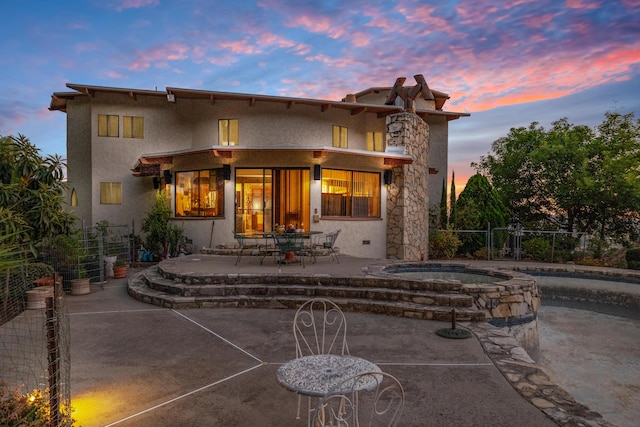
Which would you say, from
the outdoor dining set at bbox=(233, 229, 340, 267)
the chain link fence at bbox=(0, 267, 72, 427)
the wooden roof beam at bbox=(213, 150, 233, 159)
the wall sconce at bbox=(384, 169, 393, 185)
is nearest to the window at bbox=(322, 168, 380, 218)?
the wall sconce at bbox=(384, 169, 393, 185)

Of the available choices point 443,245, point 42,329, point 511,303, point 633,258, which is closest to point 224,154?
point 42,329

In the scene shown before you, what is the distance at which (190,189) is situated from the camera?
1362cm

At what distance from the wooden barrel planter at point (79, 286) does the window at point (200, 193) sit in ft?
16.6

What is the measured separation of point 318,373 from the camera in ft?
8.21

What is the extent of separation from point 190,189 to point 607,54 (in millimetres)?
13841

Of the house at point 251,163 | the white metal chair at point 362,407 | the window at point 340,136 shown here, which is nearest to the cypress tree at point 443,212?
the house at point 251,163

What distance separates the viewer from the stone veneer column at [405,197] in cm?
1374

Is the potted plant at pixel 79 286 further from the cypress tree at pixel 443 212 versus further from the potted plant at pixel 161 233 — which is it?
the cypress tree at pixel 443 212

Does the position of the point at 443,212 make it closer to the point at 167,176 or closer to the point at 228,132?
the point at 228,132

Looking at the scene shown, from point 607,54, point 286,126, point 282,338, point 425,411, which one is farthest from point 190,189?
point 607,54

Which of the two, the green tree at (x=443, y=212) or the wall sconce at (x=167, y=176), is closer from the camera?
the wall sconce at (x=167, y=176)

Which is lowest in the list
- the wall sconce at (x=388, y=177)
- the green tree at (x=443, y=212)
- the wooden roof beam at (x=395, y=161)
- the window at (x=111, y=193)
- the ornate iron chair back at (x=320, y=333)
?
the ornate iron chair back at (x=320, y=333)

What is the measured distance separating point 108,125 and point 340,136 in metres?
9.01

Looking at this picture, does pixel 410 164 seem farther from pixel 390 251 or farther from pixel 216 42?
pixel 216 42
